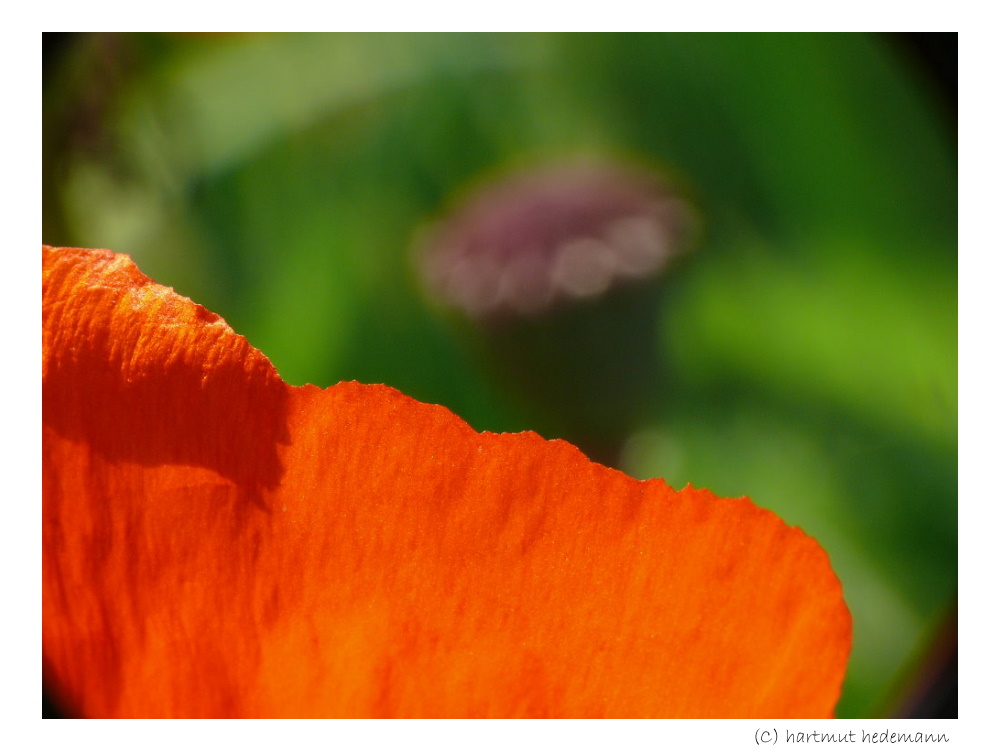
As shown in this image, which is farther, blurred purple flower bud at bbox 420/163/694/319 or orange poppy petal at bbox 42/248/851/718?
blurred purple flower bud at bbox 420/163/694/319

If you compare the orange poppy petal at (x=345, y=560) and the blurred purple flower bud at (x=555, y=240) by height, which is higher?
the blurred purple flower bud at (x=555, y=240)

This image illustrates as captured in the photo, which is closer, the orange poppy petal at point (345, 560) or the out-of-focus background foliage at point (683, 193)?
the orange poppy petal at point (345, 560)

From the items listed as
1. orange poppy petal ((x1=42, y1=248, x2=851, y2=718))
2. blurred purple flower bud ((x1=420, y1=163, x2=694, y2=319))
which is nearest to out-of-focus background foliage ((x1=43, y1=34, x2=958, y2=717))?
blurred purple flower bud ((x1=420, y1=163, x2=694, y2=319))

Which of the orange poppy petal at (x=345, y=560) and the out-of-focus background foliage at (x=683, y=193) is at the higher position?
the out-of-focus background foliage at (x=683, y=193)

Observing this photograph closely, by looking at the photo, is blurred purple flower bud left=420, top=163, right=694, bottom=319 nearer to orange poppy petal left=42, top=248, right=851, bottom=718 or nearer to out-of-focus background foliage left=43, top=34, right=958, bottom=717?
out-of-focus background foliage left=43, top=34, right=958, bottom=717

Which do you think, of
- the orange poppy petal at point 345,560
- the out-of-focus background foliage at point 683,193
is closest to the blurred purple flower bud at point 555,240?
the out-of-focus background foliage at point 683,193

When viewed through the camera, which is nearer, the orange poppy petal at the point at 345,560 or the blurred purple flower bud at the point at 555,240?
the orange poppy petal at the point at 345,560

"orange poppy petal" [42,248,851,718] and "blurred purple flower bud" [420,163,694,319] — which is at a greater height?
"blurred purple flower bud" [420,163,694,319]

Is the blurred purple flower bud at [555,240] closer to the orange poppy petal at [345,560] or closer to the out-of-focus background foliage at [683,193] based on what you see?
the out-of-focus background foliage at [683,193]
